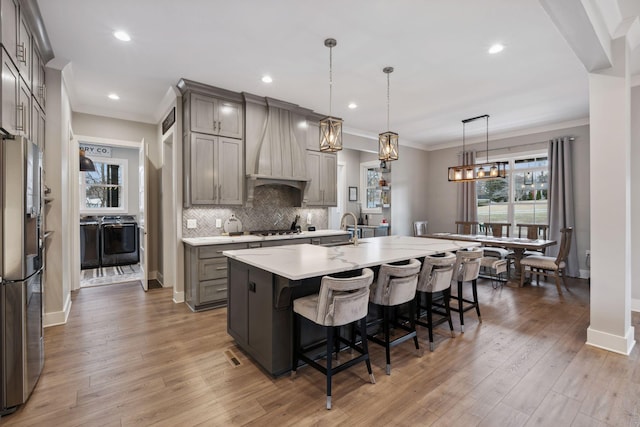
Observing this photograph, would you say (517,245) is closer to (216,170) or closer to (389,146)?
(389,146)

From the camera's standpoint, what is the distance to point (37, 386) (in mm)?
2266

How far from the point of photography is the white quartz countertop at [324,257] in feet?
7.15

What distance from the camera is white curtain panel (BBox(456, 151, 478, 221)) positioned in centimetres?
705

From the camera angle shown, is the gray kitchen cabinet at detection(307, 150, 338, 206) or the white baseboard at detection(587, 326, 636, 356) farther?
the gray kitchen cabinet at detection(307, 150, 338, 206)

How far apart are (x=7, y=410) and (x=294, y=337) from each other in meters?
1.86

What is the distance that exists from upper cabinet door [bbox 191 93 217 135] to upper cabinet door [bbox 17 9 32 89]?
5.30ft

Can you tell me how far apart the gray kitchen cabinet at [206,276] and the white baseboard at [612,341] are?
154 inches

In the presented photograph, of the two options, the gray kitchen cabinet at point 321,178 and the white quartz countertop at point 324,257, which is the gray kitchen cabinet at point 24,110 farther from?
the gray kitchen cabinet at point 321,178

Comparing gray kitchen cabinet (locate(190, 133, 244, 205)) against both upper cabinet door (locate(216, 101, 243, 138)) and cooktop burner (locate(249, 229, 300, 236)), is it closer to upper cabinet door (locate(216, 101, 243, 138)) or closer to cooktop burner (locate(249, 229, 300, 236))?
upper cabinet door (locate(216, 101, 243, 138))

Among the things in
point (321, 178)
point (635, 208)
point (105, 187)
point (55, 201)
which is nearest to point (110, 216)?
point (105, 187)

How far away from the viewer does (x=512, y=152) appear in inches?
259

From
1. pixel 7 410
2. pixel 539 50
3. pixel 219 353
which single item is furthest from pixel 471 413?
pixel 539 50

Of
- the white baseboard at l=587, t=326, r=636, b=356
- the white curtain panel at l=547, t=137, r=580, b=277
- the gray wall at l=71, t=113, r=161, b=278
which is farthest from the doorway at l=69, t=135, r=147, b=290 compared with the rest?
the white curtain panel at l=547, t=137, r=580, b=277

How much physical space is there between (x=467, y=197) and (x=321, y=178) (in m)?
3.77
